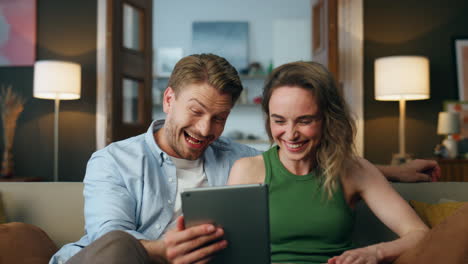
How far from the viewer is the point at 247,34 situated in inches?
265

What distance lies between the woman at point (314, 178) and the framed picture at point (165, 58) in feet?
18.1

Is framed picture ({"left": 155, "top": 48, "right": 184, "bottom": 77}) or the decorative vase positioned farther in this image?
framed picture ({"left": 155, "top": 48, "right": 184, "bottom": 77})

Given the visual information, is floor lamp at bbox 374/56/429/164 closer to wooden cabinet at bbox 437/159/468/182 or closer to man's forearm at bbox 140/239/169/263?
wooden cabinet at bbox 437/159/468/182

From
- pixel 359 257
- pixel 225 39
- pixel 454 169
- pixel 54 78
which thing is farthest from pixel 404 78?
pixel 225 39

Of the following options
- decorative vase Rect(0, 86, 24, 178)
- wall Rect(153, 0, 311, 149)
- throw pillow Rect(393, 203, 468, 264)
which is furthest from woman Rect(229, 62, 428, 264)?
wall Rect(153, 0, 311, 149)

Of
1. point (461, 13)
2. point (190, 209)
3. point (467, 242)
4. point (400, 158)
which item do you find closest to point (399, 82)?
point (400, 158)

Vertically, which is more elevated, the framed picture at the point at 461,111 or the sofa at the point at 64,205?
the framed picture at the point at 461,111

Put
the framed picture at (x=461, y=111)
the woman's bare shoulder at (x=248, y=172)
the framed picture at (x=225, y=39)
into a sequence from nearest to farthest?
the woman's bare shoulder at (x=248, y=172) < the framed picture at (x=461, y=111) < the framed picture at (x=225, y=39)

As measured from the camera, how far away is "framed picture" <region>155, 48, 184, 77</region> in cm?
675

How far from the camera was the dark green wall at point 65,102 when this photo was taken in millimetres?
4219

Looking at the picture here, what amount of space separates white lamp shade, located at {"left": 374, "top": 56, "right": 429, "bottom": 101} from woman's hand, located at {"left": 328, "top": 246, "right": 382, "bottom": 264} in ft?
8.49

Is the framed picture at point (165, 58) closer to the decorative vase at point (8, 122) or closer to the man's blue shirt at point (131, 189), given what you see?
the decorative vase at point (8, 122)

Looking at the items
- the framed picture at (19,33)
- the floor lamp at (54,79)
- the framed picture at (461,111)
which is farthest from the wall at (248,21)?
the framed picture at (461,111)

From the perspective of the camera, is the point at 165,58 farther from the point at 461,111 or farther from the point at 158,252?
the point at 158,252
